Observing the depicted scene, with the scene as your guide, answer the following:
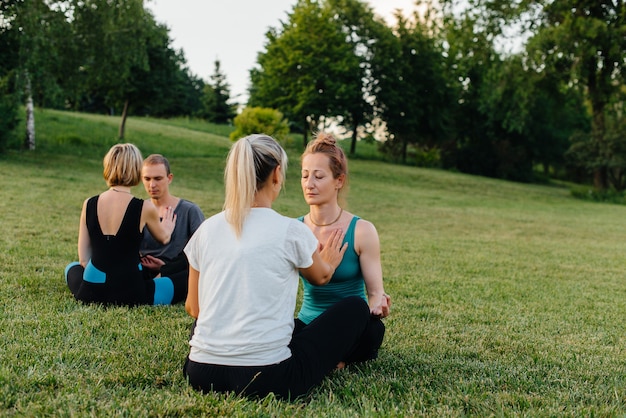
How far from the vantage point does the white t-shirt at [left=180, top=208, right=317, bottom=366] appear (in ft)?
10.6

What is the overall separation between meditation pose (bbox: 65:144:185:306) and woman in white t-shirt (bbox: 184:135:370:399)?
2278 mm

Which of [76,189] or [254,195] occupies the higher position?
[254,195]

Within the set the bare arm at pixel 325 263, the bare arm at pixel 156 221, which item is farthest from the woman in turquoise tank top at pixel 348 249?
the bare arm at pixel 156 221

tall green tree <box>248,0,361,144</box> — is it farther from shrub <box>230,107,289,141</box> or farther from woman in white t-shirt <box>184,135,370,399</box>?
woman in white t-shirt <box>184,135,370,399</box>

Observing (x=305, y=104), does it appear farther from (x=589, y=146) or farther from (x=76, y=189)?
(x=76, y=189)

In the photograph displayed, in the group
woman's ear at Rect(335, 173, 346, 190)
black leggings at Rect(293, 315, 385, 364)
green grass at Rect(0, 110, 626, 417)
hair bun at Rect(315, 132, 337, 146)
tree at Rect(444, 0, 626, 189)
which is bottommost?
green grass at Rect(0, 110, 626, 417)

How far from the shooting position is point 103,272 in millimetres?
5602

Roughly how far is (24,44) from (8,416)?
20.3 metres

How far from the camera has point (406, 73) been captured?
164 ft

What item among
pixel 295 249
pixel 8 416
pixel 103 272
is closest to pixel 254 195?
pixel 295 249

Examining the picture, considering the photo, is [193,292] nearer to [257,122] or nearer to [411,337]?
[411,337]

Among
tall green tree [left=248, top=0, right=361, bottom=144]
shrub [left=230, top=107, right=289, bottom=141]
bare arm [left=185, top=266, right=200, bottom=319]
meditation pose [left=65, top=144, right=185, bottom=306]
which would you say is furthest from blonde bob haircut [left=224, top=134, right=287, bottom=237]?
tall green tree [left=248, top=0, right=361, bottom=144]

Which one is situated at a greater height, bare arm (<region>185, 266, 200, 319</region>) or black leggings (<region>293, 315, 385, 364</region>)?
bare arm (<region>185, 266, 200, 319</region>)

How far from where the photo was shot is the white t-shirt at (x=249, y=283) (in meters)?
3.24
